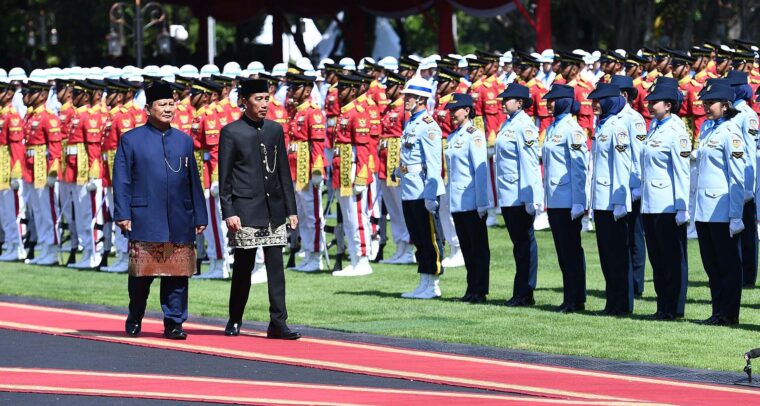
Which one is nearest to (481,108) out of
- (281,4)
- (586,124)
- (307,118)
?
(586,124)

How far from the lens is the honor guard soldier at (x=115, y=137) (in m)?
21.0

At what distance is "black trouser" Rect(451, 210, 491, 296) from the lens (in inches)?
664

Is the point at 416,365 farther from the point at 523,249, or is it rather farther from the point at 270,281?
the point at 523,249

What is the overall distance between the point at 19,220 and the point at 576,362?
12037mm

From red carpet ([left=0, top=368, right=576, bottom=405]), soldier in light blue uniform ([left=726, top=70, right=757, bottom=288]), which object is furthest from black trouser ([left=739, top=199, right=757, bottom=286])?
red carpet ([left=0, top=368, right=576, bottom=405])

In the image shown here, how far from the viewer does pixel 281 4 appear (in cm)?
4253

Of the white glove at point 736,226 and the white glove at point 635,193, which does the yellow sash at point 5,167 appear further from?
the white glove at point 736,226

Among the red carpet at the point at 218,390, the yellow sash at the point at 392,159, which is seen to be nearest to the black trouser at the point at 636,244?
the yellow sash at the point at 392,159

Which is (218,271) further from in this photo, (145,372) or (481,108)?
(145,372)

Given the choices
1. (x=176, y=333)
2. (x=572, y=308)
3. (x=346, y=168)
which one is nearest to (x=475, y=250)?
(x=572, y=308)

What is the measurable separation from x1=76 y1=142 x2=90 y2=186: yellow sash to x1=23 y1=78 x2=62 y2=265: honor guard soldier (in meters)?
0.59

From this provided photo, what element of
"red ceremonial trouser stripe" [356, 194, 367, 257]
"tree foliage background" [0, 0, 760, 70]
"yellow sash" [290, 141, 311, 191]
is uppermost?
"tree foliage background" [0, 0, 760, 70]

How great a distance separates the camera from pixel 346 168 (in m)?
20.2

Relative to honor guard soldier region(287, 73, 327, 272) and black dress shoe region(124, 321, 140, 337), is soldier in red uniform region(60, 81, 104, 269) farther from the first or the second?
black dress shoe region(124, 321, 140, 337)
